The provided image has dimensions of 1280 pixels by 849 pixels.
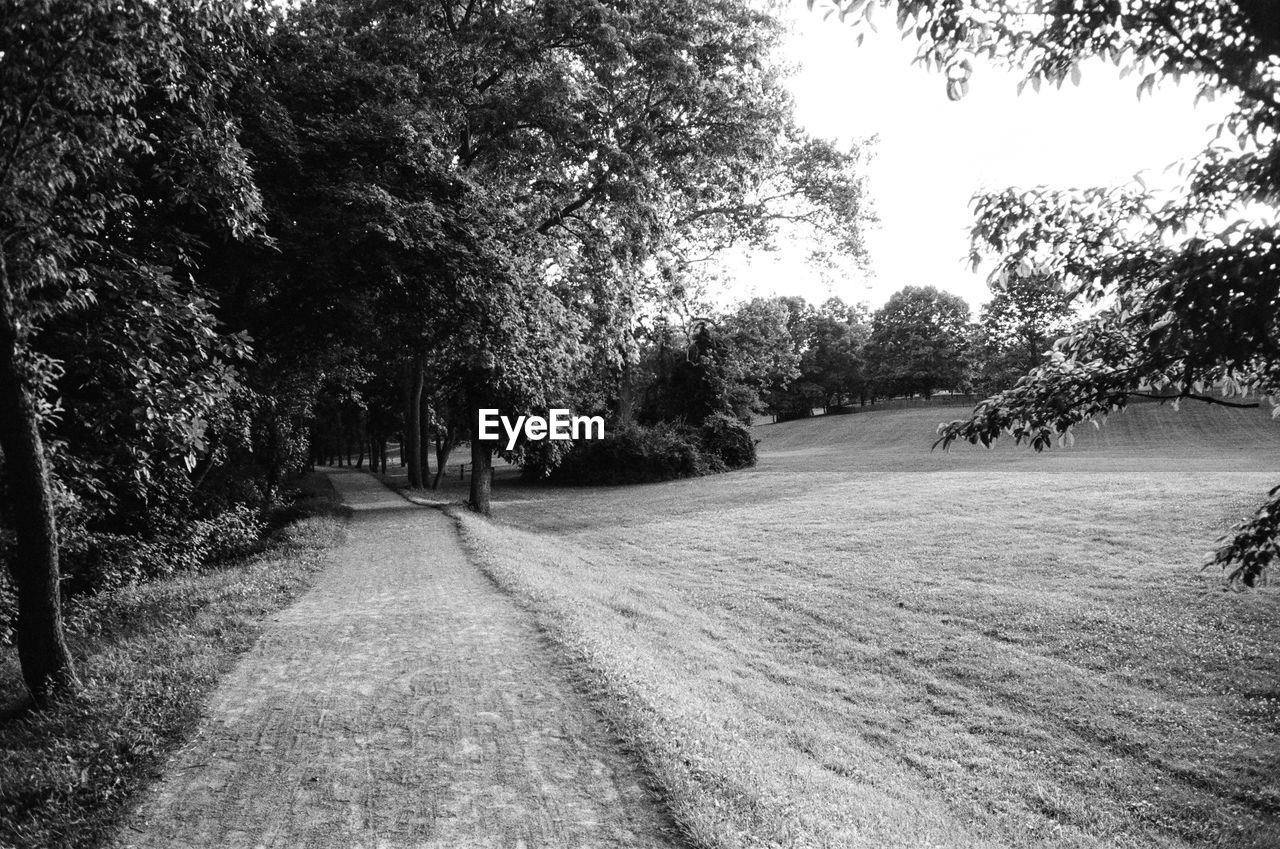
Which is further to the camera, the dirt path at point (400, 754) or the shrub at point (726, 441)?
the shrub at point (726, 441)

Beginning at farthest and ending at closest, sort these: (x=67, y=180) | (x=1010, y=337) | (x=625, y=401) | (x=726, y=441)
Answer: (x=1010, y=337), (x=625, y=401), (x=726, y=441), (x=67, y=180)

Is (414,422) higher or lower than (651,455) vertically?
higher

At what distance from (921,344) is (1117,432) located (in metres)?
36.3

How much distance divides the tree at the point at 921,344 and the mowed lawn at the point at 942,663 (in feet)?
192

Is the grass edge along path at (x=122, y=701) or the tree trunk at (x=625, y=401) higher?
the tree trunk at (x=625, y=401)

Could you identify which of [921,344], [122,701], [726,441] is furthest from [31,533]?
[921,344]

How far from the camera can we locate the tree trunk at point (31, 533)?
222 inches

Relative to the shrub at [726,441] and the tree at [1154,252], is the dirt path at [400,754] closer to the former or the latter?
the tree at [1154,252]

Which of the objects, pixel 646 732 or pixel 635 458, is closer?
pixel 646 732

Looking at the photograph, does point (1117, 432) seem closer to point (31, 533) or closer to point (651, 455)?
point (651, 455)

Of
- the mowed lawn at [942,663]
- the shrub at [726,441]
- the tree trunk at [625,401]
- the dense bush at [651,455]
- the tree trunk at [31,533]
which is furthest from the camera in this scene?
the tree trunk at [625,401]

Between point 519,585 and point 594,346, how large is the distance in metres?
9.98

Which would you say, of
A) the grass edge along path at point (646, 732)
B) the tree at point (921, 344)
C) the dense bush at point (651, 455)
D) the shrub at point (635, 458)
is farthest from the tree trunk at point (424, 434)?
the tree at point (921, 344)

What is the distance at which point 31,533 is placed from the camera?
5969 mm
